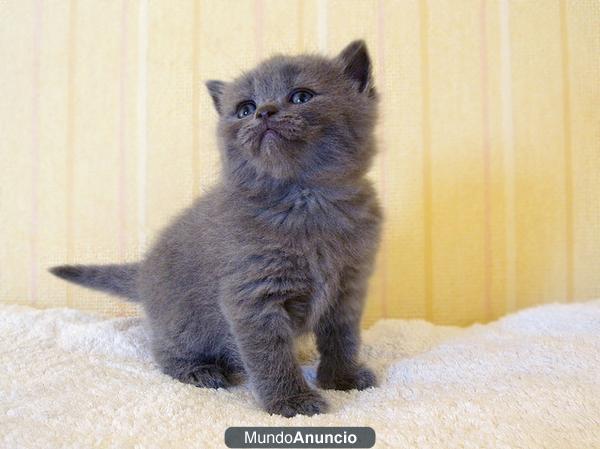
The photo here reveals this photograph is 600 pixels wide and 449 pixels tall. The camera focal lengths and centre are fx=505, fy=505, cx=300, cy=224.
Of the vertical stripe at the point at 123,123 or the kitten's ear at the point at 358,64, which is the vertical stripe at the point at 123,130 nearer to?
the vertical stripe at the point at 123,123

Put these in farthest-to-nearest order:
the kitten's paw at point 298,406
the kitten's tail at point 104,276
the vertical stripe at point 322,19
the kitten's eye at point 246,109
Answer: the vertical stripe at point 322,19 < the kitten's tail at point 104,276 < the kitten's eye at point 246,109 < the kitten's paw at point 298,406

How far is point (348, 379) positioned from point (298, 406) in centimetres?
22

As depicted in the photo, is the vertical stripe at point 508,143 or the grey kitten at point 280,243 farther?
the vertical stripe at point 508,143

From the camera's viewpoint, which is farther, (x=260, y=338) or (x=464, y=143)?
(x=464, y=143)

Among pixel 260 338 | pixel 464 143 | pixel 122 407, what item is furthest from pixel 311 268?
pixel 464 143

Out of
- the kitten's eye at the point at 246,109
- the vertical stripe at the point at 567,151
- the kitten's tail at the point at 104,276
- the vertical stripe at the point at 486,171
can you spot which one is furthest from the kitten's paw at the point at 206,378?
the vertical stripe at the point at 567,151

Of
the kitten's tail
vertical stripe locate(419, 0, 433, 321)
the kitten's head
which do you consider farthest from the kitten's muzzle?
vertical stripe locate(419, 0, 433, 321)

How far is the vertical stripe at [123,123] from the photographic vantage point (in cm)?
171

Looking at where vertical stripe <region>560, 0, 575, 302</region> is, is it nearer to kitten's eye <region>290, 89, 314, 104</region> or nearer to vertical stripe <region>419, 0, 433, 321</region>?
vertical stripe <region>419, 0, 433, 321</region>

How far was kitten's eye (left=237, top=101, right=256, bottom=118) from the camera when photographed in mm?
1073

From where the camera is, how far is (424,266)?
5.56 ft

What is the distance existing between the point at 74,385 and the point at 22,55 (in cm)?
127

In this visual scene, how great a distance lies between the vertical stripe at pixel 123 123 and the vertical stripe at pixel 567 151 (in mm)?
1466

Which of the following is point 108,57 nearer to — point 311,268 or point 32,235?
point 32,235
